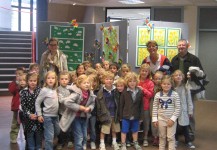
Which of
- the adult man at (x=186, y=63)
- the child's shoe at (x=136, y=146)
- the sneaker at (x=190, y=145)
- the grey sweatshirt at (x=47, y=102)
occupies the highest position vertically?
the adult man at (x=186, y=63)

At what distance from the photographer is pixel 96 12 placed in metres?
9.98

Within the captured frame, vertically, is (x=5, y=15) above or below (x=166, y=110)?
above

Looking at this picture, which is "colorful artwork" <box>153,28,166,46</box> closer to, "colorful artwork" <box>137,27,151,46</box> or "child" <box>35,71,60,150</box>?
"colorful artwork" <box>137,27,151,46</box>

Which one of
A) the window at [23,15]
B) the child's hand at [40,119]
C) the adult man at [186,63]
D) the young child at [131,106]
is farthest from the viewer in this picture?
the window at [23,15]

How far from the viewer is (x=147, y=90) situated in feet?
15.1

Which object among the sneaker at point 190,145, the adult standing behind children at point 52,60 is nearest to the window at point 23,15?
the adult standing behind children at point 52,60

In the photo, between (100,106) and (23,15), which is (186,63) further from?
(23,15)

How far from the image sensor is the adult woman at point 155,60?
4.88 m

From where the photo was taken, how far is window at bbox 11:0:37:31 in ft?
47.0

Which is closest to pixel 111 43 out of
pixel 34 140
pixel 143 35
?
pixel 143 35

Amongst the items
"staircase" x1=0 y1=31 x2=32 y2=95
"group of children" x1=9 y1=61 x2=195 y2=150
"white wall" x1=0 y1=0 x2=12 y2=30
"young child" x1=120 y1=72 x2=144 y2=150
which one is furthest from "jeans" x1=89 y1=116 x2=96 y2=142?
"white wall" x1=0 y1=0 x2=12 y2=30

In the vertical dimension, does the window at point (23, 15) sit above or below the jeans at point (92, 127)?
above

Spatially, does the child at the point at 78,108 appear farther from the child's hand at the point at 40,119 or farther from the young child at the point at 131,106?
the young child at the point at 131,106

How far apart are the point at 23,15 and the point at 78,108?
11675mm
